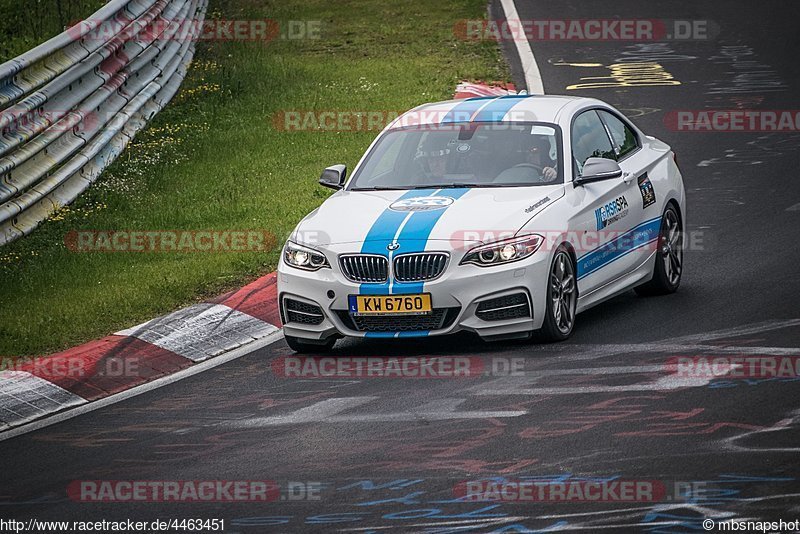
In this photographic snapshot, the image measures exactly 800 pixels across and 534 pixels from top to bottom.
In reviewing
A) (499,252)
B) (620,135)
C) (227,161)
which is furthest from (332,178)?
(227,161)

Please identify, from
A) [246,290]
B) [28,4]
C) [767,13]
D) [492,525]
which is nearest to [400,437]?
[492,525]

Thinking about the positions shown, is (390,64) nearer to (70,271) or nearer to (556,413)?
(70,271)

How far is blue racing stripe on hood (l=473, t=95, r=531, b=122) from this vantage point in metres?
11.4

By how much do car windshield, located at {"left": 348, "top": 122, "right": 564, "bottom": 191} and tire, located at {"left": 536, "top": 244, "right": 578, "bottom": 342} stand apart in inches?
29.2

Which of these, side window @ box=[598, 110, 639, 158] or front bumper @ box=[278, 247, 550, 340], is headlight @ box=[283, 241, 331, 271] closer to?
front bumper @ box=[278, 247, 550, 340]

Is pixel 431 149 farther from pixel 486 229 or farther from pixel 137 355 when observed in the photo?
pixel 137 355

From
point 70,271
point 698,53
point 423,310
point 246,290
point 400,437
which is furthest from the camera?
point 698,53

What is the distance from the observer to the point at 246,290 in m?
11.8

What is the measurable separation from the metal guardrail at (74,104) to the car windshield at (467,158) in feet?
11.1

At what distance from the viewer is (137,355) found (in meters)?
10.3

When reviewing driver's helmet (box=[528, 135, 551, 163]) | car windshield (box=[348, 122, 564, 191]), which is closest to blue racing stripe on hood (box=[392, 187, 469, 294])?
car windshield (box=[348, 122, 564, 191])

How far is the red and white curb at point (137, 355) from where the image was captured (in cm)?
948

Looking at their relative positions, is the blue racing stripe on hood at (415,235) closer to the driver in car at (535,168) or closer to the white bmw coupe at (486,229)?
the white bmw coupe at (486,229)

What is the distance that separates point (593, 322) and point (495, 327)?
1.18 meters
